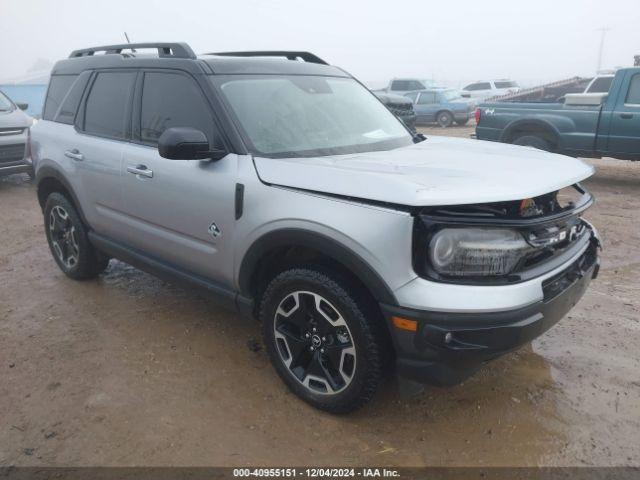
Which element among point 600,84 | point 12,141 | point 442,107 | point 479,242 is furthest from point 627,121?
point 442,107

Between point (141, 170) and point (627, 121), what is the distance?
789cm

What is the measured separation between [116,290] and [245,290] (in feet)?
6.59

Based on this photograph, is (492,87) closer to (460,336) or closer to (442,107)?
(442,107)

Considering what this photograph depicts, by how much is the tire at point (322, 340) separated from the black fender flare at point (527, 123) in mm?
7567

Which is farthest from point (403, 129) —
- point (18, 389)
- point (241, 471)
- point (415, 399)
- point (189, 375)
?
point (18, 389)

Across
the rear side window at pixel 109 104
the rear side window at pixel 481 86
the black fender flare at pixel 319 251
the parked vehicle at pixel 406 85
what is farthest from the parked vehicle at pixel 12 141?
the rear side window at pixel 481 86

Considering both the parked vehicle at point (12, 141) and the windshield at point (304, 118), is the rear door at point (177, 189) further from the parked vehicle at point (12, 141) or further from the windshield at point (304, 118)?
the parked vehicle at point (12, 141)

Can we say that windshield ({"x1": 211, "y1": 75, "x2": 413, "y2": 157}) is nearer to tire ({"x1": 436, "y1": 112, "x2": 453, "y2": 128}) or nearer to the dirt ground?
the dirt ground

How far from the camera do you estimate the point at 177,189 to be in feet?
10.3

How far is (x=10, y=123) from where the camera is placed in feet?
29.4

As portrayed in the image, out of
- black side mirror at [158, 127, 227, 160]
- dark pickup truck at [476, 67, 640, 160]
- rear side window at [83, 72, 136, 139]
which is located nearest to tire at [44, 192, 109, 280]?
rear side window at [83, 72, 136, 139]

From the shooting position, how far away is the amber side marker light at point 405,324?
7.30 ft

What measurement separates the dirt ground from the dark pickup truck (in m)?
5.10

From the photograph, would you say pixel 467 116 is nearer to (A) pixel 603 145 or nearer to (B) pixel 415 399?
(A) pixel 603 145
